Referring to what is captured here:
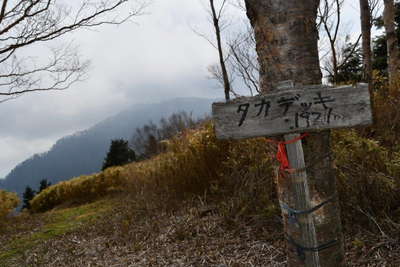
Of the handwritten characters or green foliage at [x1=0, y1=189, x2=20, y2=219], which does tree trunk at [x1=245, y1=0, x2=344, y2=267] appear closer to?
the handwritten characters

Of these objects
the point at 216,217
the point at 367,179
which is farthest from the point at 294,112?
the point at 216,217

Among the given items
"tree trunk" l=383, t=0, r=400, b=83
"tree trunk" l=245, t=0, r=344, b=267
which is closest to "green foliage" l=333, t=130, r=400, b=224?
"tree trunk" l=245, t=0, r=344, b=267

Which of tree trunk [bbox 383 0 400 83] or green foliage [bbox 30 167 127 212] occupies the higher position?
tree trunk [bbox 383 0 400 83]

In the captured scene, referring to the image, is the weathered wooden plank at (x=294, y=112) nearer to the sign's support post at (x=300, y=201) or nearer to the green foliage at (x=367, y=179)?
the sign's support post at (x=300, y=201)

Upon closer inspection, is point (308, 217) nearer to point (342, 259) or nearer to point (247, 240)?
point (342, 259)

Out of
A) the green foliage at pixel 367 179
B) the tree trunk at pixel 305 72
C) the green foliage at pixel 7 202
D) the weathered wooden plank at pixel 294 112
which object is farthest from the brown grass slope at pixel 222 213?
the green foliage at pixel 7 202

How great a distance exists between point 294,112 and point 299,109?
A: 0.02 meters

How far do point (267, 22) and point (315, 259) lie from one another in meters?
1.14

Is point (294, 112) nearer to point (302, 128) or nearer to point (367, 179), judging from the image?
point (302, 128)

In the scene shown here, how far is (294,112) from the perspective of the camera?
1.23m

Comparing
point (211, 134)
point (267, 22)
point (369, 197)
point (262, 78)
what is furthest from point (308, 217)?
point (211, 134)

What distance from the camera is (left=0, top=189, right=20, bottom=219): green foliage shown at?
6563mm

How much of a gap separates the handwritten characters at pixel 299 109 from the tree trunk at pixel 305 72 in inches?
9.7

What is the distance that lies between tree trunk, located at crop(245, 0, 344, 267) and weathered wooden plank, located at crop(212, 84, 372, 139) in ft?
0.81
